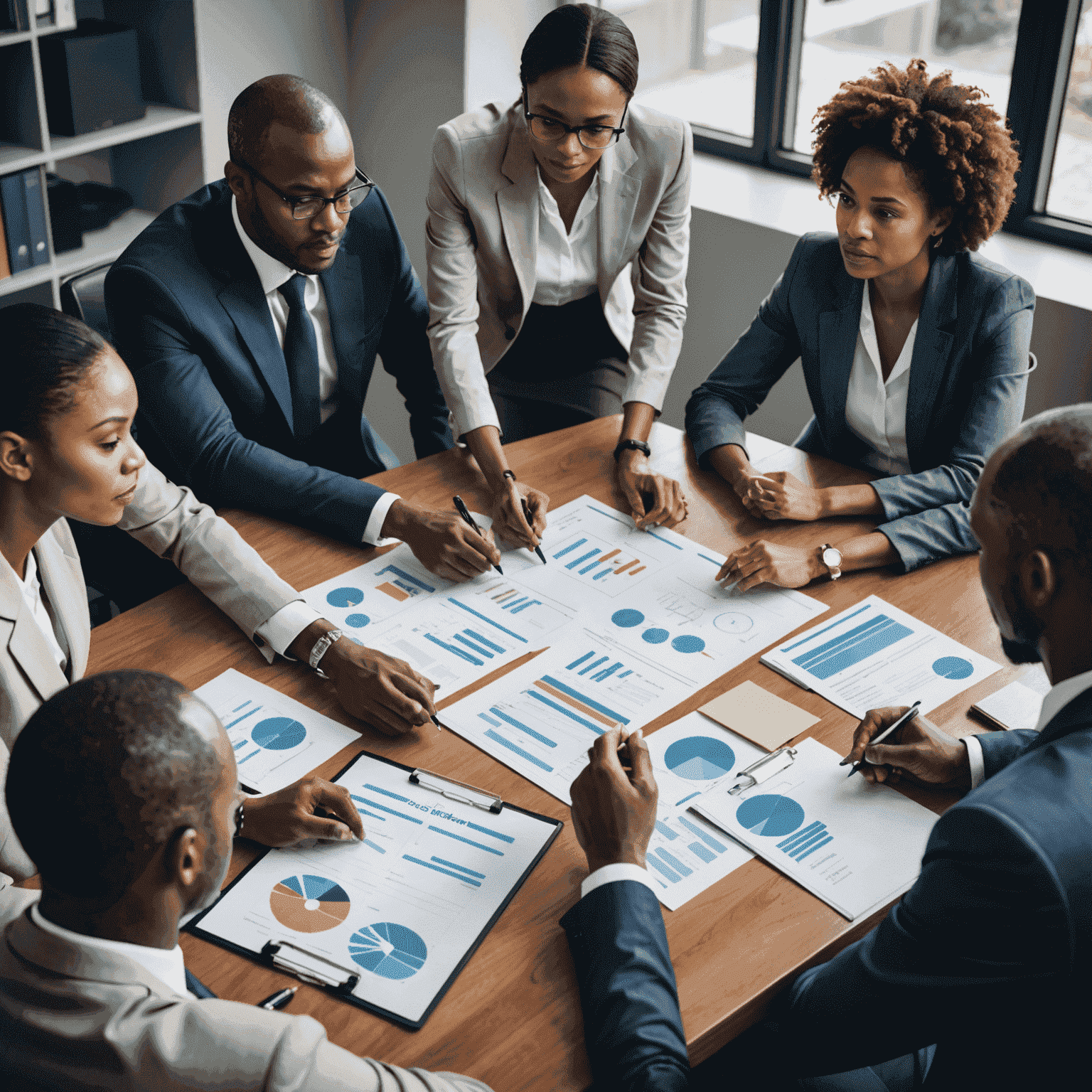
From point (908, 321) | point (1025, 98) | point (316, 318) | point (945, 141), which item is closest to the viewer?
point (945, 141)

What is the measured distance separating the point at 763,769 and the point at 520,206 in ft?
4.80

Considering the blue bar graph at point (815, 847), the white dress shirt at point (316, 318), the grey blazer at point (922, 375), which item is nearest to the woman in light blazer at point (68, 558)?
the white dress shirt at point (316, 318)

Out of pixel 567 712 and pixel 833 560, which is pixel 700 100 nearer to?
pixel 833 560

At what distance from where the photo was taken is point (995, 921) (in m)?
1.02

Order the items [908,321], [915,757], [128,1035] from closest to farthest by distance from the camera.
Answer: [128,1035]
[915,757]
[908,321]

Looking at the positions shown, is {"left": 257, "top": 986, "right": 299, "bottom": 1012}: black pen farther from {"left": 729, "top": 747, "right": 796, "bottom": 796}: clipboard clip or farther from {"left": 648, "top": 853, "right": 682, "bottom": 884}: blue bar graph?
{"left": 729, "top": 747, "right": 796, "bottom": 796}: clipboard clip

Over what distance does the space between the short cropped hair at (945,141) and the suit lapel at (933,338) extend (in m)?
0.07

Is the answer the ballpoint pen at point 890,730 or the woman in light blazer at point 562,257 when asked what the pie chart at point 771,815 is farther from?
the woman in light blazer at point 562,257

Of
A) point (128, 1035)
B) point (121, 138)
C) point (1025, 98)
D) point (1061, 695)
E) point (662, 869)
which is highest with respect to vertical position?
point (1025, 98)

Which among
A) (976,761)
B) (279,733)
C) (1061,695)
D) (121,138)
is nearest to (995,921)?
(1061,695)

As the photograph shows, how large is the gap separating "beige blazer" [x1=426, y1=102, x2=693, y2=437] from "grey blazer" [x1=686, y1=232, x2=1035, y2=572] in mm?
214

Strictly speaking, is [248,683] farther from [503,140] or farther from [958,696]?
[503,140]

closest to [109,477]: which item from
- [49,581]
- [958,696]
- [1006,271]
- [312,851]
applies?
[49,581]

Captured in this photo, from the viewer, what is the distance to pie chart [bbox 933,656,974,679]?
1709 mm
